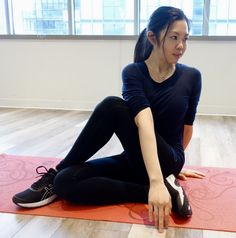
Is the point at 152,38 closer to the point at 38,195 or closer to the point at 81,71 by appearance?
the point at 38,195

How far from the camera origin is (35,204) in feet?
4.06

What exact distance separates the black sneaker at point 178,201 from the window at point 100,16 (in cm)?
247

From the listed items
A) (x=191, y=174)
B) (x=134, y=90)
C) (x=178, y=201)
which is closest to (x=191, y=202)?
(x=178, y=201)

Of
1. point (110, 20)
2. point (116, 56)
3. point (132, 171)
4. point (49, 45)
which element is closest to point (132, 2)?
point (110, 20)

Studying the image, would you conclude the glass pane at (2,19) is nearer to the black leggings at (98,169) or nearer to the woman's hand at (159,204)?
the black leggings at (98,169)

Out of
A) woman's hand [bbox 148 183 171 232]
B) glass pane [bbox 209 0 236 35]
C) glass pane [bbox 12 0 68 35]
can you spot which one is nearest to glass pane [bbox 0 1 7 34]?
glass pane [bbox 12 0 68 35]

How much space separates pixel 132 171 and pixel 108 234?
0.32 m

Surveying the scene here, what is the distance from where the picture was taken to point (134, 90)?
121cm

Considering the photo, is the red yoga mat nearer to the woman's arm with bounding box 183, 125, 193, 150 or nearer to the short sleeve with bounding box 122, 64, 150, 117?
the woman's arm with bounding box 183, 125, 193, 150

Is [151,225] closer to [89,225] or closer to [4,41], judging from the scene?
[89,225]

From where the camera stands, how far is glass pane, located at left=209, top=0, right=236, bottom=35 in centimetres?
330

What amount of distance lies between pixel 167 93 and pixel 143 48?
0.22m

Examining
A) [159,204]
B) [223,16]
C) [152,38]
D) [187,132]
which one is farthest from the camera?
[223,16]

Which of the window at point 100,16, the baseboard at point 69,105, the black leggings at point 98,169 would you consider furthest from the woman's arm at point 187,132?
the window at point 100,16
